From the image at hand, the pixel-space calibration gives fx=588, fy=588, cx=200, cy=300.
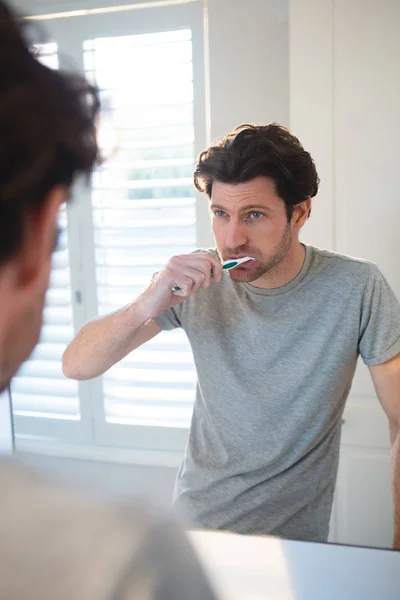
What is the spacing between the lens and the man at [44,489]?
234mm

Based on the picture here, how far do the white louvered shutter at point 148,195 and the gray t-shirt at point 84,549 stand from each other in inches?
70.6

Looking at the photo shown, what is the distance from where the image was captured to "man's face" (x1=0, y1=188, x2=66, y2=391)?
0.27 meters

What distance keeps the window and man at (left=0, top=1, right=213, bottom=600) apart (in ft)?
5.30

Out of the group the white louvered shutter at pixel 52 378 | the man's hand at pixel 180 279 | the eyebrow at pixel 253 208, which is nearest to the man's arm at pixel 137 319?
the man's hand at pixel 180 279

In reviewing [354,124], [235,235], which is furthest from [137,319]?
[354,124]

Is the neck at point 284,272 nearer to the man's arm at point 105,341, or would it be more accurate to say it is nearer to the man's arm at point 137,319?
the man's arm at point 137,319

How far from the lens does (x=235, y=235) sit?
1.18 metres

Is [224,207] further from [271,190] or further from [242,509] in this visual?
[242,509]

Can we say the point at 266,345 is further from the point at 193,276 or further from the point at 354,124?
the point at 354,124

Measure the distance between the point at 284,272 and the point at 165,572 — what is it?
994 millimetres

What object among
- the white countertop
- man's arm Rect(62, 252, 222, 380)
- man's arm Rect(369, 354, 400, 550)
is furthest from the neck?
the white countertop

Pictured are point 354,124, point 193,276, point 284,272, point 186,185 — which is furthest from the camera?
point 186,185

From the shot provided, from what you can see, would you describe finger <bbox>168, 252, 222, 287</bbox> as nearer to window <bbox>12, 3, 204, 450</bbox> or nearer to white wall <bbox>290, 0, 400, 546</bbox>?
white wall <bbox>290, 0, 400, 546</bbox>

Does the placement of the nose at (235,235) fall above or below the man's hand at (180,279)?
above
